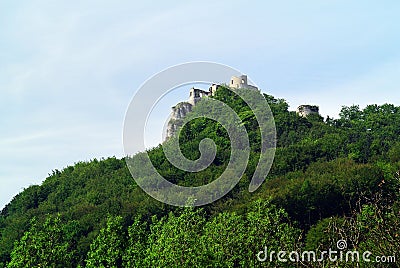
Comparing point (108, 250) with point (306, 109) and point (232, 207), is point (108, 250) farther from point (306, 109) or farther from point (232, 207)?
point (306, 109)

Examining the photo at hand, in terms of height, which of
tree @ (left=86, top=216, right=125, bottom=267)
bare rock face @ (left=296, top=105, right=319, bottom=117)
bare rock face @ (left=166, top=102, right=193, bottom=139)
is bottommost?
tree @ (left=86, top=216, right=125, bottom=267)

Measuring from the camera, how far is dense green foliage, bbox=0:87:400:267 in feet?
83.1

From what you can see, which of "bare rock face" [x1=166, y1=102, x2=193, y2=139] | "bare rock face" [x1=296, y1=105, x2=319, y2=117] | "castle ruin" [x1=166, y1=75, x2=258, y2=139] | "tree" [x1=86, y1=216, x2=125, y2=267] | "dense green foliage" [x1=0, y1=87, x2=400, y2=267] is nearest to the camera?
"dense green foliage" [x1=0, y1=87, x2=400, y2=267]

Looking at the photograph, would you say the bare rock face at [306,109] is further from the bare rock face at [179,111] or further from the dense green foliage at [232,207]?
the bare rock face at [179,111]

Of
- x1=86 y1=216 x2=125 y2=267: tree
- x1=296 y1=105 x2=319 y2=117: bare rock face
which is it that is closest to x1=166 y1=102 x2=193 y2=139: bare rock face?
x1=296 y1=105 x2=319 y2=117: bare rock face

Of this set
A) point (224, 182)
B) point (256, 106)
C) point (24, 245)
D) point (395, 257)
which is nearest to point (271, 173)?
point (224, 182)

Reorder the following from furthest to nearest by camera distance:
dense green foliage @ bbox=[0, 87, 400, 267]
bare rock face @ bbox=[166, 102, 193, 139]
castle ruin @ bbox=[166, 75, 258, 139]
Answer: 1. bare rock face @ bbox=[166, 102, 193, 139]
2. castle ruin @ bbox=[166, 75, 258, 139]
3. dense green foliage @ bbox=[0, 87, 400, 267]

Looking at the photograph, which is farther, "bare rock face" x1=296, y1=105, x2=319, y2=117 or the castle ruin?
"bare rock face" x1=296, y1=105, x2=319, y2=117

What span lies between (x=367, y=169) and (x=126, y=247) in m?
23.1

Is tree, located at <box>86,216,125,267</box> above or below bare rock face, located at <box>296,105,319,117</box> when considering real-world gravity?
below

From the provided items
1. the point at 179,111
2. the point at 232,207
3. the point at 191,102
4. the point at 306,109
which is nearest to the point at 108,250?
the point at 232,207

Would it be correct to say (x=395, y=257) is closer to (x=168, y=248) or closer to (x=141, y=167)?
(x=168, y=248)

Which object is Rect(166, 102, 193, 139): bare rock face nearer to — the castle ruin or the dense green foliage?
the castle ruin

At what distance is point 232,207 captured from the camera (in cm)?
4159
